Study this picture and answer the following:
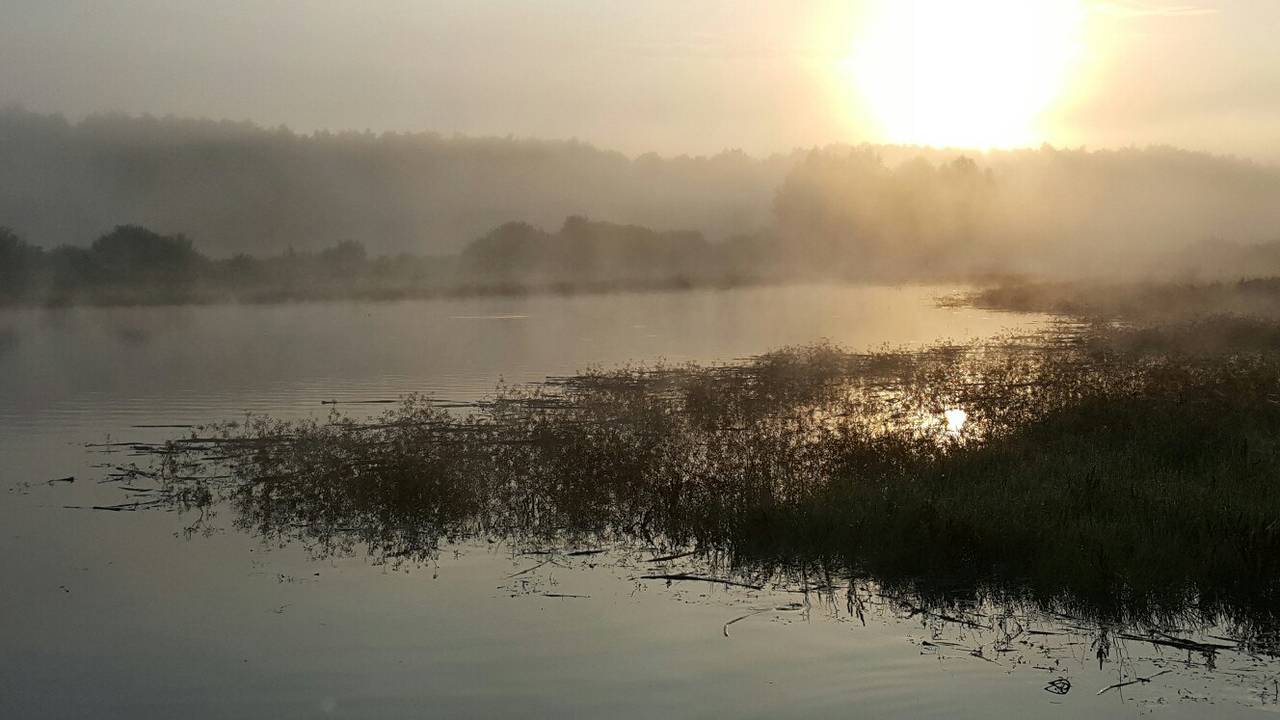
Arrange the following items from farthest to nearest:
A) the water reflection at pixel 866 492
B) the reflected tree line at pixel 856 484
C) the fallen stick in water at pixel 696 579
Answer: the fallen stick in water at pixel 696 579 → the reflected tree line at pixel 856 484 → the water reflection at pixel 866 492

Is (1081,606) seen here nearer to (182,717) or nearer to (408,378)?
(182,717)

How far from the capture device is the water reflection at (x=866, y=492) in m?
14.8

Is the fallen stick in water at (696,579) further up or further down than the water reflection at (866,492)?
further down

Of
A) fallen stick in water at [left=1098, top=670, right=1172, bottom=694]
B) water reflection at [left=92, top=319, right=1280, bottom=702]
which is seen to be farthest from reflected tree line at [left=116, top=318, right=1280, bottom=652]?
fallen stick in water at [left=1098, top=670, right=1172, bottom=694]

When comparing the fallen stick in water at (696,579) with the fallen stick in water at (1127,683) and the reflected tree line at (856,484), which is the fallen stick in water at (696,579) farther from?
the fallen stick in water at (1127,683)

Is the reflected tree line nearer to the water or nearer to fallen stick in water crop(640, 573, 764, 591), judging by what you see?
fallen stick in water crop(640, 573, 764, 591)

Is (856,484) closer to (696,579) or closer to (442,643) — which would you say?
(696,579)

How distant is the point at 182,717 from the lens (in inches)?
474

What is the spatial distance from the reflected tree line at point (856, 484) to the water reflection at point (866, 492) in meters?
0.06

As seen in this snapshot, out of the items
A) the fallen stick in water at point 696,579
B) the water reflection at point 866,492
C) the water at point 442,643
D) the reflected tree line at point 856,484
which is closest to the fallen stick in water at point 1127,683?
the water at point 442,643

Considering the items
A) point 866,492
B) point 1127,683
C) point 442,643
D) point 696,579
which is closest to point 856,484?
point 866,492

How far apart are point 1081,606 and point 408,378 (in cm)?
3153

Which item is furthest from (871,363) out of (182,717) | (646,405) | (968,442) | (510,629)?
(182,717)

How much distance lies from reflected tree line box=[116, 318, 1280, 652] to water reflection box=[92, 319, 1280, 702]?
0.06 meters
